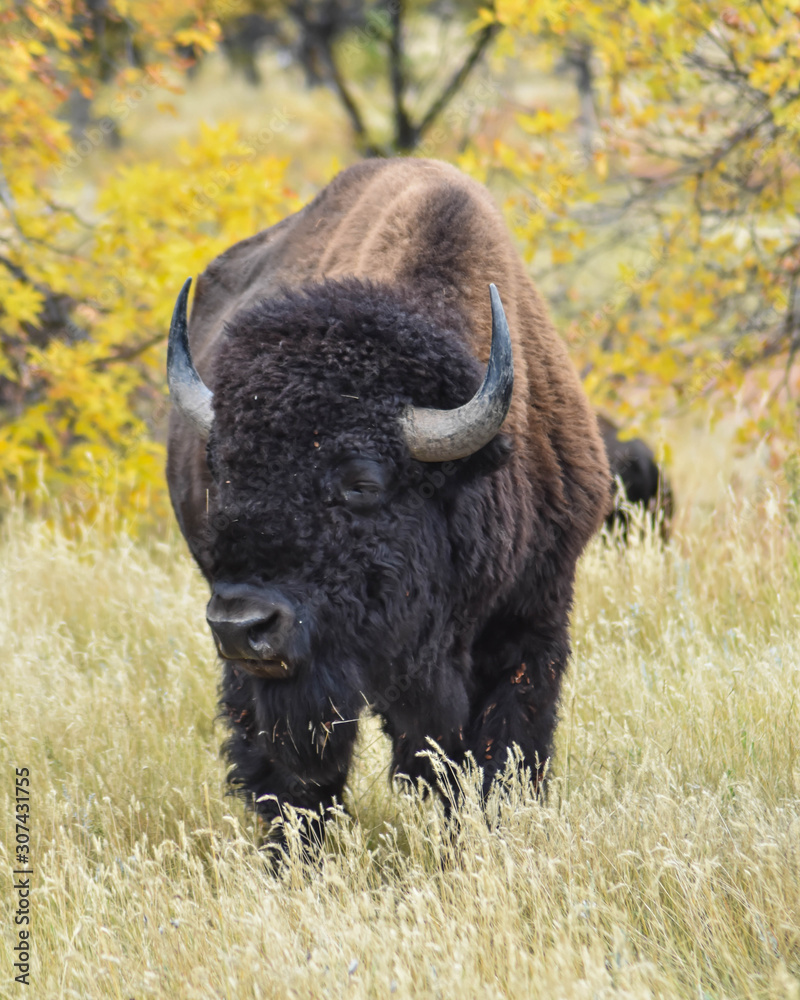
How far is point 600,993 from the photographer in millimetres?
2029

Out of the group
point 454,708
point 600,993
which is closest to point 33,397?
point 454,708

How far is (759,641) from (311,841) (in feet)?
7.42

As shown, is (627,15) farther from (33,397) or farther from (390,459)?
(33,397)

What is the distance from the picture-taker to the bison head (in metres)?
2.77

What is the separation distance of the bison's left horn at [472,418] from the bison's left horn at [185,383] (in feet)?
2.02

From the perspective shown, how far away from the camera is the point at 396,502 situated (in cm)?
300

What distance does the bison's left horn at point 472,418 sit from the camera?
2832mm

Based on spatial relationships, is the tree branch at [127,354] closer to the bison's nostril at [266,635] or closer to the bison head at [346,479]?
the bison head at [346,479]

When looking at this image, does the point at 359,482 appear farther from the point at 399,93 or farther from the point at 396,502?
the point at 399,93

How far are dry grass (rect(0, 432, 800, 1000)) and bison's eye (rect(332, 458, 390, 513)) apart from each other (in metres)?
0.90

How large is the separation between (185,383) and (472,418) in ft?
3.03

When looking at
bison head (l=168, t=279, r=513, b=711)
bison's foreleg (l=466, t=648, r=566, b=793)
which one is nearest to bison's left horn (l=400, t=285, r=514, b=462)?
bison head (l=168, t=279, r=513, b=711)

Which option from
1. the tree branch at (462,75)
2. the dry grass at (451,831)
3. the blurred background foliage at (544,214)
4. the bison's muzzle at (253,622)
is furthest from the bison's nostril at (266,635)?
the tree branch at (462,75)

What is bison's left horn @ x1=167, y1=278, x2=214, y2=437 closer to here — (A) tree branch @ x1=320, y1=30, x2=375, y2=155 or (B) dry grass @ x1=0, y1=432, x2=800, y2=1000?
(B) dry grass @ x1=0, y1=432, x2=800, y2=1000
